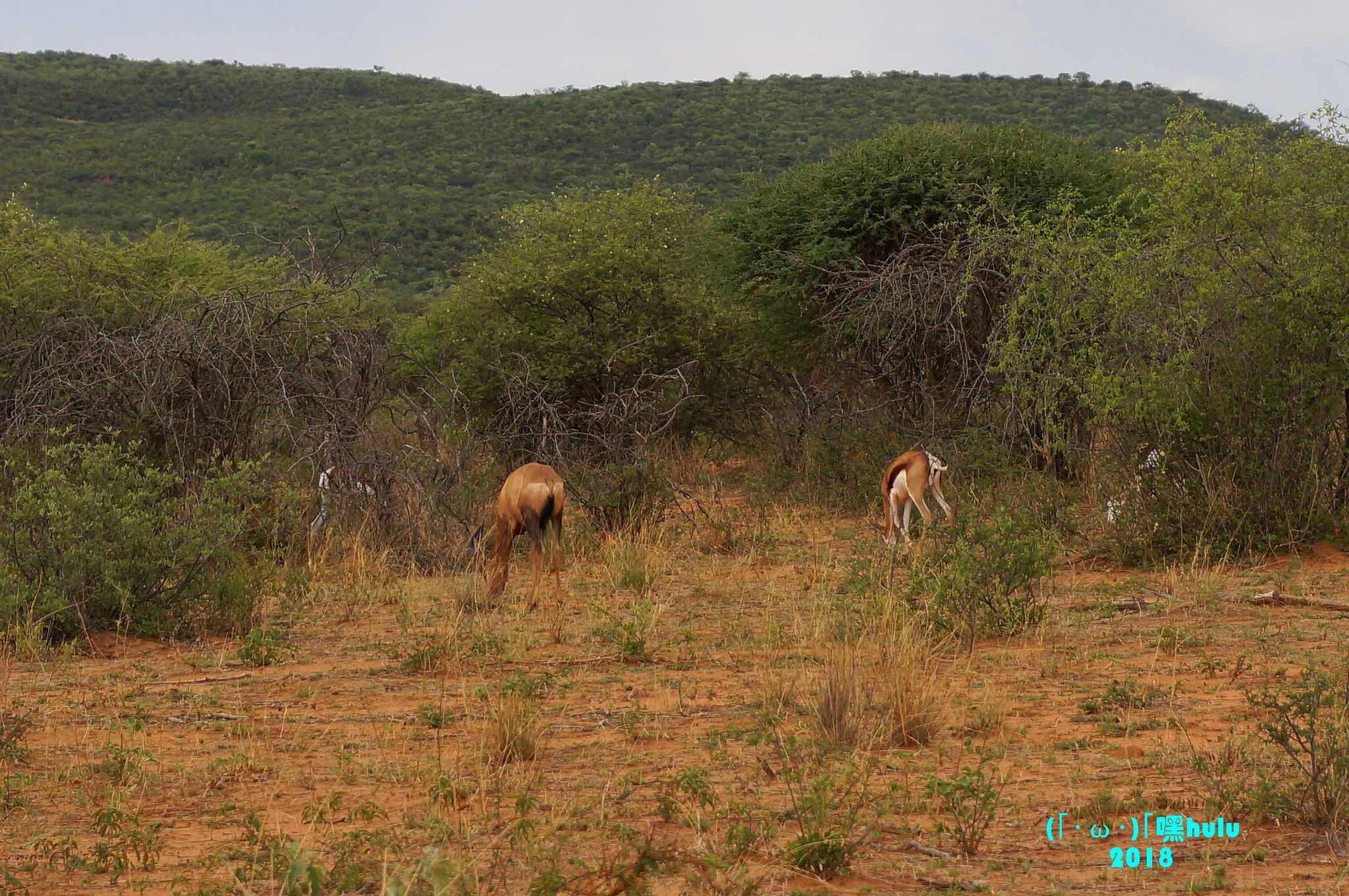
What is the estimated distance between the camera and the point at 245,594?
8.97 metres

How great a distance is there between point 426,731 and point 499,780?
1157 millimetres

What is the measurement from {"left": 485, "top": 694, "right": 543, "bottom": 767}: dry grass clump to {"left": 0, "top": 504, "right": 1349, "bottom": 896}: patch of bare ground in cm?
1

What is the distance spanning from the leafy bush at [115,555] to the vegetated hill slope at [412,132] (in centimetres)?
2251

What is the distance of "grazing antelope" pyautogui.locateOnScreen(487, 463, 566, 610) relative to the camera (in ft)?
32.3

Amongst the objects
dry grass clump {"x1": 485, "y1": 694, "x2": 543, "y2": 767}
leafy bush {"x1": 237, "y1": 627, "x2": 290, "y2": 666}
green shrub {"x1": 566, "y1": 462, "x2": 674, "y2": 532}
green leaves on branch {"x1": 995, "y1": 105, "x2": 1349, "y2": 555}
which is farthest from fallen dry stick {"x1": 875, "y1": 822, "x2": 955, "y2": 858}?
green shrub {"x1": 566, "y1": 462, "x2": 674, "y2": 532}

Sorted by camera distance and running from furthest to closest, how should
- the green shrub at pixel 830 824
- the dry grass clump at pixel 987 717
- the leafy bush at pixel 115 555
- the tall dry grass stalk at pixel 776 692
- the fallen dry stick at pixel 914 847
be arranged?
the leafy bush at pixel 115 555 → the tall dry grass stalk at pixel 776 692 → the dry grass clump at pixel 987 717 → the fallen dry stick at pixel 914 847 → the green shrub at pixel 830 824

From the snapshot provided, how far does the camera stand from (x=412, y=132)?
4256cm

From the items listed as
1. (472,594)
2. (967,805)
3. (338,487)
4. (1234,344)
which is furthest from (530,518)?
(1234,344)

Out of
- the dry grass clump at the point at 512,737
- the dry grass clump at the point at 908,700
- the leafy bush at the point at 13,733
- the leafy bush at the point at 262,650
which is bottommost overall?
the leafy bush at the point at 262,650

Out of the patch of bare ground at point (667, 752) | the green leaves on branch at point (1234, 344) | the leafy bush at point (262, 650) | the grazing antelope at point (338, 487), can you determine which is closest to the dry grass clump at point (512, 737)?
the patch of bare ground at point (667, 752)

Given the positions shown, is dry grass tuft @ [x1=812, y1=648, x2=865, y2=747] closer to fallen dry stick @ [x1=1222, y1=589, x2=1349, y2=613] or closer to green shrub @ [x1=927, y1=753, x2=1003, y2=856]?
green shrub @ [x1=927, y1=753, x2=1003, y2=856]

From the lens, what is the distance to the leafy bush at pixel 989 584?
316 inches

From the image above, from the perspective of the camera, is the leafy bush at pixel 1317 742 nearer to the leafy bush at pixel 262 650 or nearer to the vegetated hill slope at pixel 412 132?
the leafy bush at pixel 262 650

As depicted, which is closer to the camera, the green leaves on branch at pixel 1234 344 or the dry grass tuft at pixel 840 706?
the dry grass tuft at pixel 840 706
